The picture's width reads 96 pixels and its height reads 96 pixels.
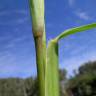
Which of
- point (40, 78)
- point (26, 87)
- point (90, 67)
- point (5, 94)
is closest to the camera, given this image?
point (40, 78)

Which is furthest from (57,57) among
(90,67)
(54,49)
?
(90,67)

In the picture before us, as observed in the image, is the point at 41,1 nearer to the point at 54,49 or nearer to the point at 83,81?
the point at 54,49

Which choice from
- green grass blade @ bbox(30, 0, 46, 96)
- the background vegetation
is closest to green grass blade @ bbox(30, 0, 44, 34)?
green grass blade @ bbox(30, 0, 46, 96)

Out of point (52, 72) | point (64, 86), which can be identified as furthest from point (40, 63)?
point (64, 86)

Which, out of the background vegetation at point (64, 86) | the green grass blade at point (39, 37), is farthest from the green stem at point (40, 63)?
the background vegetation at point (64, 86)

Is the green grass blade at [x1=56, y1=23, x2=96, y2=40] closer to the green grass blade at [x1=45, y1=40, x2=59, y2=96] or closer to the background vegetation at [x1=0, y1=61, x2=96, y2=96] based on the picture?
the green grass blade at [x1=45, y1=40, x2=59, y2=96]

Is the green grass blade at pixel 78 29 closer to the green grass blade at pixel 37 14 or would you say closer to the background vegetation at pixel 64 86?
the green grass blade at pixel 37 14

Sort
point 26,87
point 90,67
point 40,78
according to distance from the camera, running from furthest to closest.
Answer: point 90,67 < point 26,87 < point 40,78

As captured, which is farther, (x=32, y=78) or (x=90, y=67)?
(x=90, y=67)

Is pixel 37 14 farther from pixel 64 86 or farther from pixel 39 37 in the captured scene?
pixel 64 86
